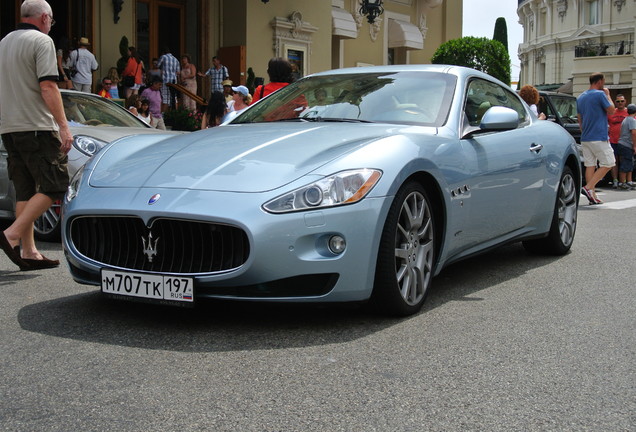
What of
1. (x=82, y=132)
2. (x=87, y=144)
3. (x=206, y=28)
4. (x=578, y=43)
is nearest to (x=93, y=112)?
(x=82, y=132)

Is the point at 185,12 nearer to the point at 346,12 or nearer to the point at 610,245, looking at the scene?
the point at 346,12

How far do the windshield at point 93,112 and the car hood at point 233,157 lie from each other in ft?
11.3

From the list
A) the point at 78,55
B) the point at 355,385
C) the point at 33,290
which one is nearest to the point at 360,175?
the point at 355,385

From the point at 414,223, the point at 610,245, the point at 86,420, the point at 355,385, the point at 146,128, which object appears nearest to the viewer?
the point at 86,420

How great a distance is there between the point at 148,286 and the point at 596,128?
10211mm

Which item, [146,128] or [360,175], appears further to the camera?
[146,128]

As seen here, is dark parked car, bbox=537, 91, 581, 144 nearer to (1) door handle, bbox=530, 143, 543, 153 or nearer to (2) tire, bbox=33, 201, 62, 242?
(1) door handle, bbox=530, 143, 543, 153

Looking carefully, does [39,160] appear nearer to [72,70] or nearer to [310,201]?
[310,201]

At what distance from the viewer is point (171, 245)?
Answer: 4375 millimetres

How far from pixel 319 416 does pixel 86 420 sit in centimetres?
80

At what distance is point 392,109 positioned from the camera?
560 centimetres

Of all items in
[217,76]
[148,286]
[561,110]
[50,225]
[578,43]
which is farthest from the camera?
[578,43]

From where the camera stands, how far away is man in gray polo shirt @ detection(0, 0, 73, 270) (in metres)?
6.24

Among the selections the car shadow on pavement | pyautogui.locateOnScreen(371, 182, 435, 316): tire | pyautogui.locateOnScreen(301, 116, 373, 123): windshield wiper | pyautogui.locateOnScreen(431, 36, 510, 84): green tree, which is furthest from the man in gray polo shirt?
pyautogui.locateOnScreen(431, 36, 510, 84): green tree
